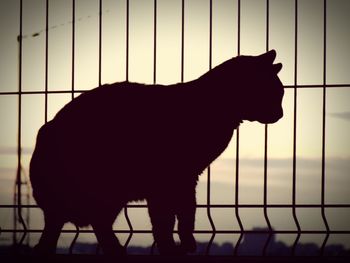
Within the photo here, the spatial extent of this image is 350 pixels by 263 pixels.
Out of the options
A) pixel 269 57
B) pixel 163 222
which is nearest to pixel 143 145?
pixel 163 222

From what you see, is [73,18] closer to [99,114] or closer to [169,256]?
[99,114]

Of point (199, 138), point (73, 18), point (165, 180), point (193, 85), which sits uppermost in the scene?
point (73, 18)

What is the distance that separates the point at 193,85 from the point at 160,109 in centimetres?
33

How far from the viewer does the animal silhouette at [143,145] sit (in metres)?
5.07

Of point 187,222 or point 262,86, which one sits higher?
point 262,86

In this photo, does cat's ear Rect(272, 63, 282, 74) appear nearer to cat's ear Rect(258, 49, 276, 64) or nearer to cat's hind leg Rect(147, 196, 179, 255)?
cat's ear Rect(258, 49, 276, 64)

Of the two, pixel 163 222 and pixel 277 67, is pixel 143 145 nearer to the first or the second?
pixel 163 222

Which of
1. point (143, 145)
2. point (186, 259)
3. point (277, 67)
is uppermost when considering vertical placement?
point (277, 67)

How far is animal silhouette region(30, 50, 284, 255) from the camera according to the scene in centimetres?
507

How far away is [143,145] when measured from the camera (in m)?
5.14

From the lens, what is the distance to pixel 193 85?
17.3 feet

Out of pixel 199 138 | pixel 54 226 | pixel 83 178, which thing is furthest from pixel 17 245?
pixel 199 138

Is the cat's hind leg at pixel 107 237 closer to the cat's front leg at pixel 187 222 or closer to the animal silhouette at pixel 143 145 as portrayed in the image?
the animal silhouette at pixel 143 145

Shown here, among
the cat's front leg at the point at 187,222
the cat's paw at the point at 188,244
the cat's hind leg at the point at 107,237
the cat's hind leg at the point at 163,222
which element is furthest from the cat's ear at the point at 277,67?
the cat's hind leg at the point at 107,237
